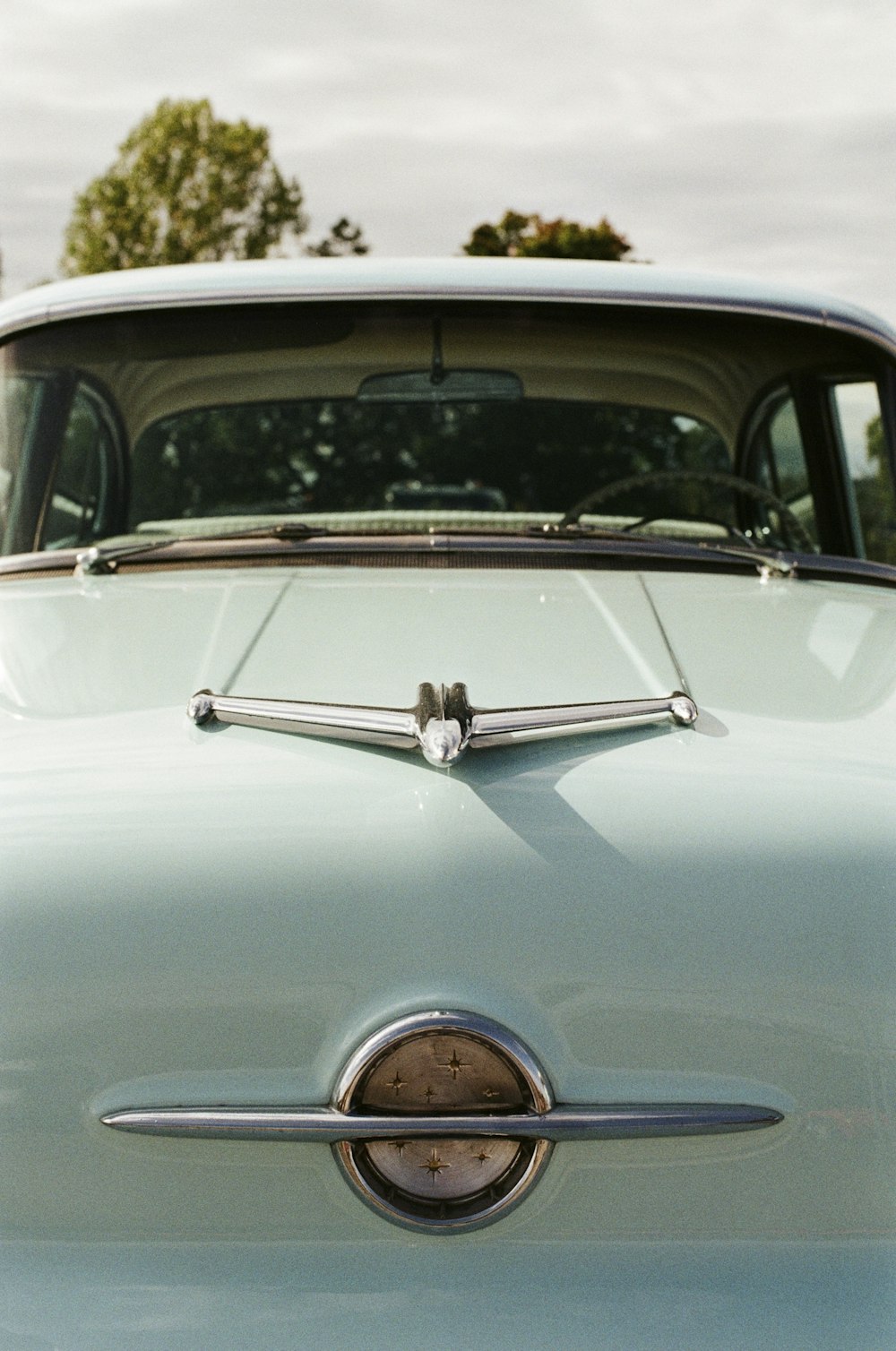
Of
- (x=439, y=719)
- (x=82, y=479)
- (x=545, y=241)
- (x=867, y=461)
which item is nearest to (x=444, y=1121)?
(x=439, y=719)

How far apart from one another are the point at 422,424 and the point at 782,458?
0.76 meters

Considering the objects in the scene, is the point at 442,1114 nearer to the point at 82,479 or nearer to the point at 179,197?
the point at 82,479

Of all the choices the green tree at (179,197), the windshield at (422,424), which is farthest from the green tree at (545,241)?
the windshield at (422,424)

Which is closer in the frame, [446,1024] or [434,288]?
[446,1024]

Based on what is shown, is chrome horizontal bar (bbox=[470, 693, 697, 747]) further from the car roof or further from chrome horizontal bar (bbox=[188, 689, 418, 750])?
the car roof

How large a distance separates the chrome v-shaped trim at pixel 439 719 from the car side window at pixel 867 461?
3.97 feet

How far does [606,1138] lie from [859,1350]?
0.29 meters

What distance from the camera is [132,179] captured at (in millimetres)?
29516

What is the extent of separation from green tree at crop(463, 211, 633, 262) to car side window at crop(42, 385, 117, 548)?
16724mm

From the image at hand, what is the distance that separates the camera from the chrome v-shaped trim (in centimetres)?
138

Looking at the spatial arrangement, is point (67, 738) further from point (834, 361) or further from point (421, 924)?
point (834, 361)

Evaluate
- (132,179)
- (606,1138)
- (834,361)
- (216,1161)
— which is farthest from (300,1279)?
(132,179)

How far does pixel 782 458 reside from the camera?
112 inches

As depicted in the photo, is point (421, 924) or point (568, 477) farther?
point (568, 477)
